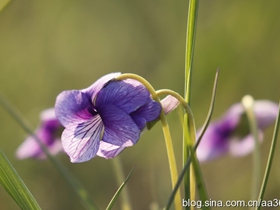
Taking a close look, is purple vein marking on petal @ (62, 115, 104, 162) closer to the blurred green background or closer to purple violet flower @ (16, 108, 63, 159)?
purple violet flower @ (16, 108, 63, 159)

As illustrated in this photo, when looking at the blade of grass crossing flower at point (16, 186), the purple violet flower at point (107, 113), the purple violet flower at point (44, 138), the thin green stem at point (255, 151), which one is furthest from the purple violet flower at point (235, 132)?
the blade of grass crossing flower at point (16, 186)

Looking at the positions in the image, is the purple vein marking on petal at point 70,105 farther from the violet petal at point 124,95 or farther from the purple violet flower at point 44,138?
the purple violet flower at point 44,138

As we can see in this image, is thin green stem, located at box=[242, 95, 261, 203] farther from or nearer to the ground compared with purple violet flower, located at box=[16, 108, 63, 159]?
nearer to the ground

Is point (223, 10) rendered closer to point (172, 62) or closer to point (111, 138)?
point (172, 62)

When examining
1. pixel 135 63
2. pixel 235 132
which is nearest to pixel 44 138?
pixel 235 132

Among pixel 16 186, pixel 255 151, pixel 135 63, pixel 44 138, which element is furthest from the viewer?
pixel 135 63

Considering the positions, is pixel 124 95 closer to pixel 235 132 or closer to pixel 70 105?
pixel 70 105

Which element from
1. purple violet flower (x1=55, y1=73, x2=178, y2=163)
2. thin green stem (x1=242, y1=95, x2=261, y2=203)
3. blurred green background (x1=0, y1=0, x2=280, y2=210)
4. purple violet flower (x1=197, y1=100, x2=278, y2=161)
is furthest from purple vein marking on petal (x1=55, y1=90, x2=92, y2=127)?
blurred green background (x1=0, y1=0, x2=280, y2=210)
